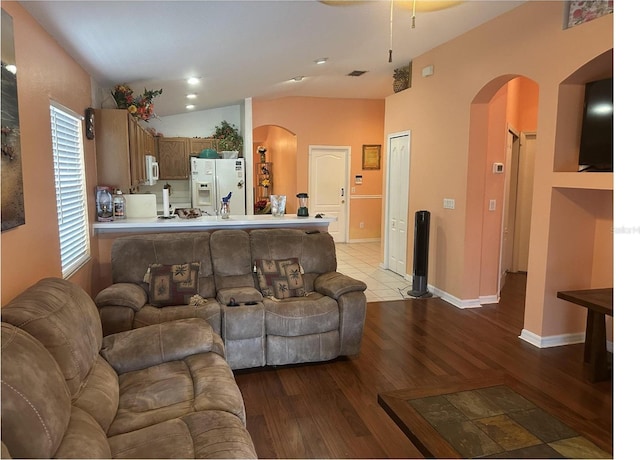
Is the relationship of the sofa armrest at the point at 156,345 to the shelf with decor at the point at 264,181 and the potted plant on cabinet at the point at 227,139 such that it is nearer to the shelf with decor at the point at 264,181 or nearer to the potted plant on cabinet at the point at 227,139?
the potted plant on cabinet at the point at 227,139

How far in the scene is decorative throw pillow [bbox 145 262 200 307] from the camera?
339 centimetres

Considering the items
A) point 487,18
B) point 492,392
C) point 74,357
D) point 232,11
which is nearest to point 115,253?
point 74,357

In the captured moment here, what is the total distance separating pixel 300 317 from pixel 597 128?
2.79 metres

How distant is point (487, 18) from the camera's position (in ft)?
13.8

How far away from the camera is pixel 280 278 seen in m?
3.75

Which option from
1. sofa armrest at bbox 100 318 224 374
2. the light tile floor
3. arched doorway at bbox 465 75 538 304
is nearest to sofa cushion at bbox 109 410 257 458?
sofa armrest at bbox 100 318 224 374

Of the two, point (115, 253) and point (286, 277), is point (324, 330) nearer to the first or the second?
point (286, 277)

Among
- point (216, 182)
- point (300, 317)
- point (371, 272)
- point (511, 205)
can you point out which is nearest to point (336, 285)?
point (300, 317)

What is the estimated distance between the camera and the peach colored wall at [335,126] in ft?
27.8

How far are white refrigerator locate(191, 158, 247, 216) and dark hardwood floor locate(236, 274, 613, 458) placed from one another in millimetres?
3863

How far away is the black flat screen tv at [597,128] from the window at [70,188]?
403 cm

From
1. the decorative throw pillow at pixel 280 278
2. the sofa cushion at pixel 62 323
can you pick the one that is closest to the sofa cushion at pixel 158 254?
the decorative throw pillow at pixel 280 278

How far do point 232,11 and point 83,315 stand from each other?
2159mm

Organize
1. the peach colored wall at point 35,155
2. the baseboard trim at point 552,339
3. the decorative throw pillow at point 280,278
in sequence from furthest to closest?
1. the baseboard trim at point 552,339
2. the decorative throw pillow at point 280,278
3. the peach colored wall at point 35,155
